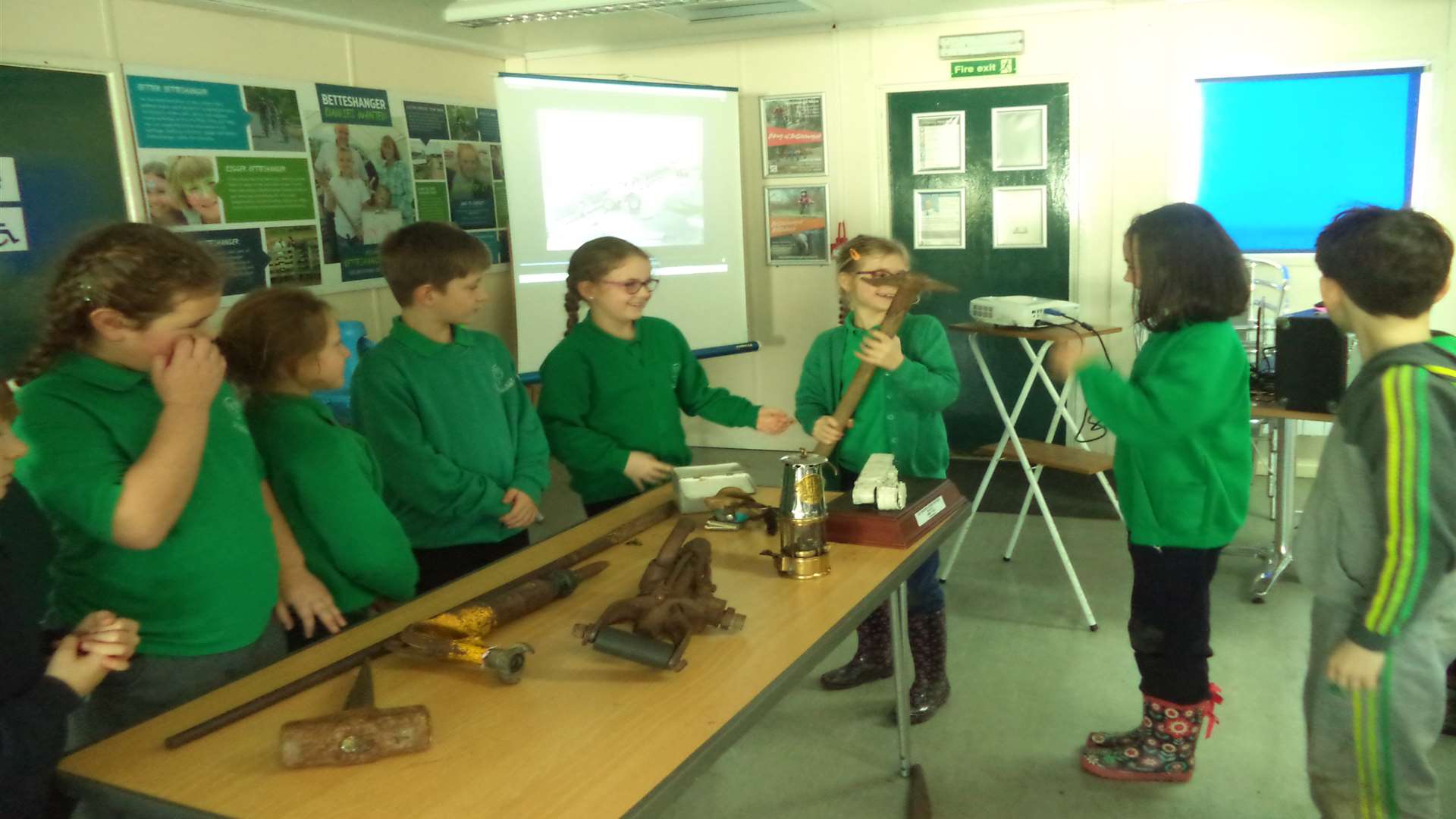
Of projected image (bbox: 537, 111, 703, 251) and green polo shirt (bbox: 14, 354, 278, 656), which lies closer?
green polo shirt (bbox: 14, 354, 278, 656)

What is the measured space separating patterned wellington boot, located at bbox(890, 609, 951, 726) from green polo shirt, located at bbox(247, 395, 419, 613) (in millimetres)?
1378

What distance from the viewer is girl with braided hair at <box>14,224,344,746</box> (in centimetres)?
132

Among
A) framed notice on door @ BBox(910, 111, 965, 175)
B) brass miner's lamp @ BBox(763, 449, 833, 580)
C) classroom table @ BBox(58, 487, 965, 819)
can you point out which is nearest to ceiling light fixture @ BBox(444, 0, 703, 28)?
framed notice on door @ BBox(910, 111, 965, 175)

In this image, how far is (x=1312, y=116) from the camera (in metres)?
4.30

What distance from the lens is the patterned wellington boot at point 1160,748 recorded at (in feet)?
7.53

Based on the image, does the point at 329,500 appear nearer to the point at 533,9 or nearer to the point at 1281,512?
the point at 533,9

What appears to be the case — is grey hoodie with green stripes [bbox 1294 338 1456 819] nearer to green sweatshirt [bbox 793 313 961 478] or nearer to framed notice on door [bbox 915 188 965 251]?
green sweatshirt [bbox 793 313 961 478]

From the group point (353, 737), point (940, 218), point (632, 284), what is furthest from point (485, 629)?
point (940, 218)

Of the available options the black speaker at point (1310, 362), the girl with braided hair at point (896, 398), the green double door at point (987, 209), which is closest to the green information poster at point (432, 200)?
the green double door at point (987, 209)

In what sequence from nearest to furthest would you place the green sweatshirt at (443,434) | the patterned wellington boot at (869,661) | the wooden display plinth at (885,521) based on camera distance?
the wooden display plinth at (885,521) < the green sweatshirt at (443,434) < the patterned wellington boot at (869,661)

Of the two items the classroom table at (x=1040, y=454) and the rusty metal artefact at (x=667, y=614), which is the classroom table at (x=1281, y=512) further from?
the rusty metal artefact at (x=667, y=614)

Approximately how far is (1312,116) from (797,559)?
149 inches

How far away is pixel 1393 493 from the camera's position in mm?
1559

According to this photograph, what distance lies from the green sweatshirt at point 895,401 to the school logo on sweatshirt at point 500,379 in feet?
2.34
